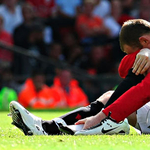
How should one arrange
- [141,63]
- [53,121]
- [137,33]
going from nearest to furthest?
1. [141,63]
2. [53,121]
3. [137,33]

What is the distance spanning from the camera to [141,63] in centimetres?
330

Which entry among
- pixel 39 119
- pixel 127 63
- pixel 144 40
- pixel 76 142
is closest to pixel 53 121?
pixel 39 119

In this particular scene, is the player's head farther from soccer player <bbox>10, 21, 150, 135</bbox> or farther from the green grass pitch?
the green grass pitch

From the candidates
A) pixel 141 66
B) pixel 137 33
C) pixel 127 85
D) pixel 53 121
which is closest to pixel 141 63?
pixel 141 66

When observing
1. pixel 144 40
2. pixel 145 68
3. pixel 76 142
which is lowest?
pixel 76 142

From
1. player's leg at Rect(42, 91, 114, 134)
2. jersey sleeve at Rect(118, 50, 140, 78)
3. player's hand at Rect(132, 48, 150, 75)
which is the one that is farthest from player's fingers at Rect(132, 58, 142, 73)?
player's leg at Rect(42, 91, 114, 134)

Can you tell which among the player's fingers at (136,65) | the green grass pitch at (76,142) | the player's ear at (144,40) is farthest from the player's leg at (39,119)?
the player's ear at (144,40)

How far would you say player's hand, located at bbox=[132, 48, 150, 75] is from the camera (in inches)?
130

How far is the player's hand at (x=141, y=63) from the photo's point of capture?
331 cm

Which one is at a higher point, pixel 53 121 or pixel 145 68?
pixel 145 68

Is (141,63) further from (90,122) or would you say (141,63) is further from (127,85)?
(90,122)

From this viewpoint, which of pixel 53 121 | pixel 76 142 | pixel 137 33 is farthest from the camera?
pixel 137 33

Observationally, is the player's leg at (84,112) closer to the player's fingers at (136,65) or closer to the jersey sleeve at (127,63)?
the jersey sleeve at (127,63)

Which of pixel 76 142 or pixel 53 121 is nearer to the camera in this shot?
pixel 76 142
